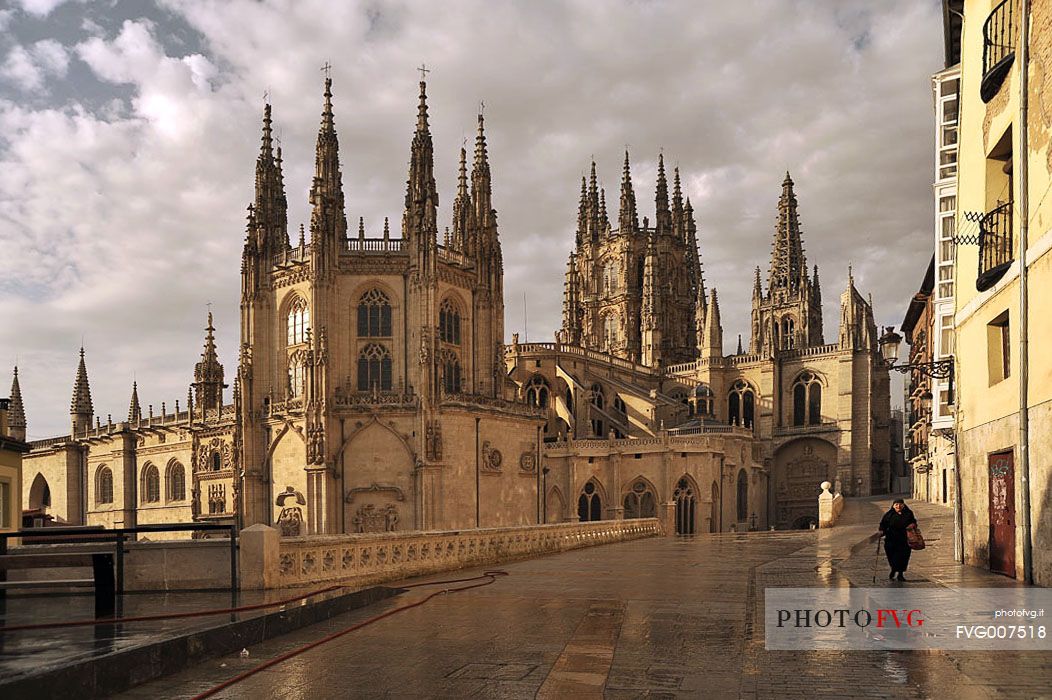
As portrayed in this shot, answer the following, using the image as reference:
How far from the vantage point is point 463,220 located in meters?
47.4

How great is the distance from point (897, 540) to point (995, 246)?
4826mm

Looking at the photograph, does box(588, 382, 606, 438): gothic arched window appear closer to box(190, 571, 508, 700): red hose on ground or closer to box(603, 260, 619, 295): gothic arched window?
box(603, 260, 619, 295): gothic arched window

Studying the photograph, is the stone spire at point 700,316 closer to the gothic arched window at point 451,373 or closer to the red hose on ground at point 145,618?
the gothic arched window at point 451,373

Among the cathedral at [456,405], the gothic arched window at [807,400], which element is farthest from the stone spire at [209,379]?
the gothic arched window at [807,400]

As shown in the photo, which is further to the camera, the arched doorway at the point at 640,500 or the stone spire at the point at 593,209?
the stone spire at the point at 593,209

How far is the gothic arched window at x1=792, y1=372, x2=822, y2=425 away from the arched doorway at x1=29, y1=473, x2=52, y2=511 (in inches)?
2282

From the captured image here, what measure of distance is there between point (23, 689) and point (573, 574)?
12741mm

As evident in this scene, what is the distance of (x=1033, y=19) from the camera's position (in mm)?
12930

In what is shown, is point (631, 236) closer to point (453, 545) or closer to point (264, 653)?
point (453, 545)

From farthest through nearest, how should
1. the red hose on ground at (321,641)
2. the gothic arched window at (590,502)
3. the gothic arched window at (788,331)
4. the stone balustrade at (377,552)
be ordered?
1. the gothic arched window at (788,331)
2. the gothic arched window at (590,502)
3. the stone balustrade at (377,552)
4. the red hose on ground at (321,641)

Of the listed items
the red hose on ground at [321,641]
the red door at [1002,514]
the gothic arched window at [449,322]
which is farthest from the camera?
the gothic arched window at [449,322]

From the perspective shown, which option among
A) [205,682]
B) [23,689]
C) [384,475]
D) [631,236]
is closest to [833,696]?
[205,682]

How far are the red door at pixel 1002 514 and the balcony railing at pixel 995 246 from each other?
2.69 m

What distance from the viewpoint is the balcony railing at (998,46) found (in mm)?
13977
